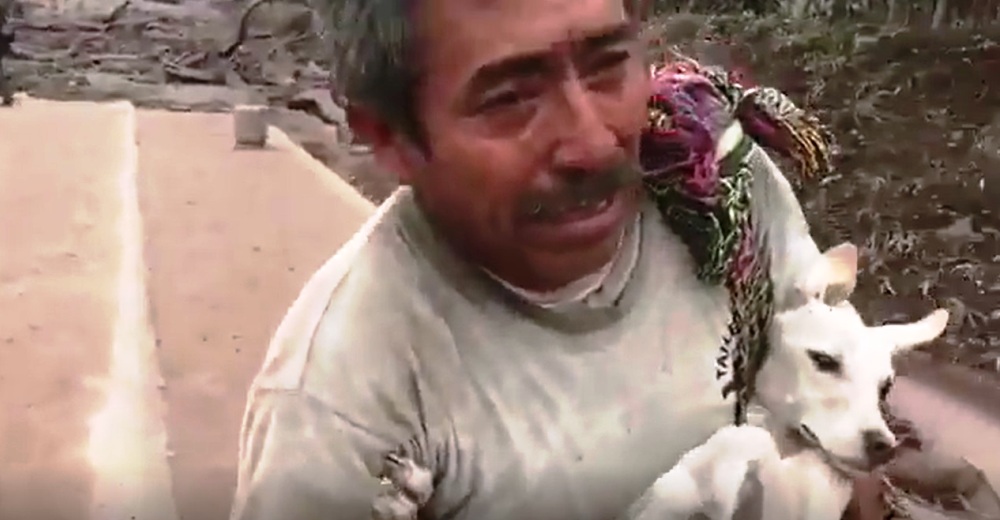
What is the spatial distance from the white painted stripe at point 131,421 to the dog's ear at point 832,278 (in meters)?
0.29

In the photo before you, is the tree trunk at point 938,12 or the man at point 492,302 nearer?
the man at point 492,302

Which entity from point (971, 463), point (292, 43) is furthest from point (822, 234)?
point (292, 43)

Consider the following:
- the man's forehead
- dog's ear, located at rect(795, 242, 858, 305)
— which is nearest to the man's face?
the man's forehead

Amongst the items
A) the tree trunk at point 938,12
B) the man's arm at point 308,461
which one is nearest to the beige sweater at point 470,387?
the man's arm at point 308,461

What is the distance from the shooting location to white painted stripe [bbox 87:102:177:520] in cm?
56

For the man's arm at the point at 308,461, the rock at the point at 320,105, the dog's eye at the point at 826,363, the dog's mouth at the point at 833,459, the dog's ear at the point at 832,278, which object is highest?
the rock at the point at 320,105

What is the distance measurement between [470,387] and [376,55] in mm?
144

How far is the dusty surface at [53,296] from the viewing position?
1.82 ft

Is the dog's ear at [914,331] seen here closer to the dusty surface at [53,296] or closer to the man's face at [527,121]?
the man's face at [527,121]

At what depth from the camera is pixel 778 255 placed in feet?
2.08

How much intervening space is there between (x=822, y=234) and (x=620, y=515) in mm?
163

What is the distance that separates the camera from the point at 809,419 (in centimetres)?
60

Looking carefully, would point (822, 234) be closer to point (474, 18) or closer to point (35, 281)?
point (474, 18)

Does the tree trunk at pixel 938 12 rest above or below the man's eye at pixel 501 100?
above
